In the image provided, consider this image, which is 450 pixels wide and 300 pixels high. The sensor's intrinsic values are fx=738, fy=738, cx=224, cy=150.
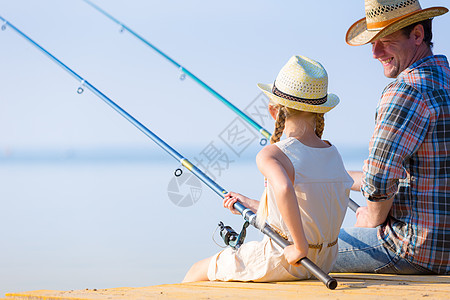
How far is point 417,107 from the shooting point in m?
2.42

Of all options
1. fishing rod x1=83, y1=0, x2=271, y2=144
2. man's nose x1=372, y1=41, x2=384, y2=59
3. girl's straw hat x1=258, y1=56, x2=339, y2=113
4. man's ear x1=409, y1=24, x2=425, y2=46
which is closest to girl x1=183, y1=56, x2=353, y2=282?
girl's straw hat x1=258, y1=56, x2=339, y2=113

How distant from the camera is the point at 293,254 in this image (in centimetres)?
236

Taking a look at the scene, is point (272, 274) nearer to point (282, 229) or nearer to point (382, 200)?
point (282, 229)

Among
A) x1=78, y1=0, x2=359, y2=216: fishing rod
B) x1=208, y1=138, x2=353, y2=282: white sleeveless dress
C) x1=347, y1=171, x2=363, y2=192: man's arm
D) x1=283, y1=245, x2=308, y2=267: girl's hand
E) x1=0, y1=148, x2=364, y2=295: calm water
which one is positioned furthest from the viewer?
x1=0, y1=148, x2=364, y2=295: calm water

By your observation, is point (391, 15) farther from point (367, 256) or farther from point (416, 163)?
point (367, 256)

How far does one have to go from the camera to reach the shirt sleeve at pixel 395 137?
7.93 ft

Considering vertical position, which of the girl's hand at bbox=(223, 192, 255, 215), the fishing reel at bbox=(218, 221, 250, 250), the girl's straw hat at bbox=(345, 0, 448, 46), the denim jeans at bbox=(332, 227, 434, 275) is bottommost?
the denim jeans at bbox=(332, 227, 434, 275)

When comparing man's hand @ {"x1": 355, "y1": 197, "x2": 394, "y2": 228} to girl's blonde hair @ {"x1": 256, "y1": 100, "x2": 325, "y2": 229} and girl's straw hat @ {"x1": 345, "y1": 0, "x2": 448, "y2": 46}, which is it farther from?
girl's straw hat @ {"x1": 345, "y1": 0, "x2": 448, "y2": 46}

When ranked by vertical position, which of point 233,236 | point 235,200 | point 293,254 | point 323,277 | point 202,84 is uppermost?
point 202,84

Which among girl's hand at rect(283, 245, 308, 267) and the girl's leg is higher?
the girl's leg

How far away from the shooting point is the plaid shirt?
2.42 metres

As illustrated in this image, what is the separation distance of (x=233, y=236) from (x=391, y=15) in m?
0.99

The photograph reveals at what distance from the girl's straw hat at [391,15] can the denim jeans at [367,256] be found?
72 cm

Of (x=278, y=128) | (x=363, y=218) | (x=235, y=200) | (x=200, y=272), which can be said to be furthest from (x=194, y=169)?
(x=363, y=218)
